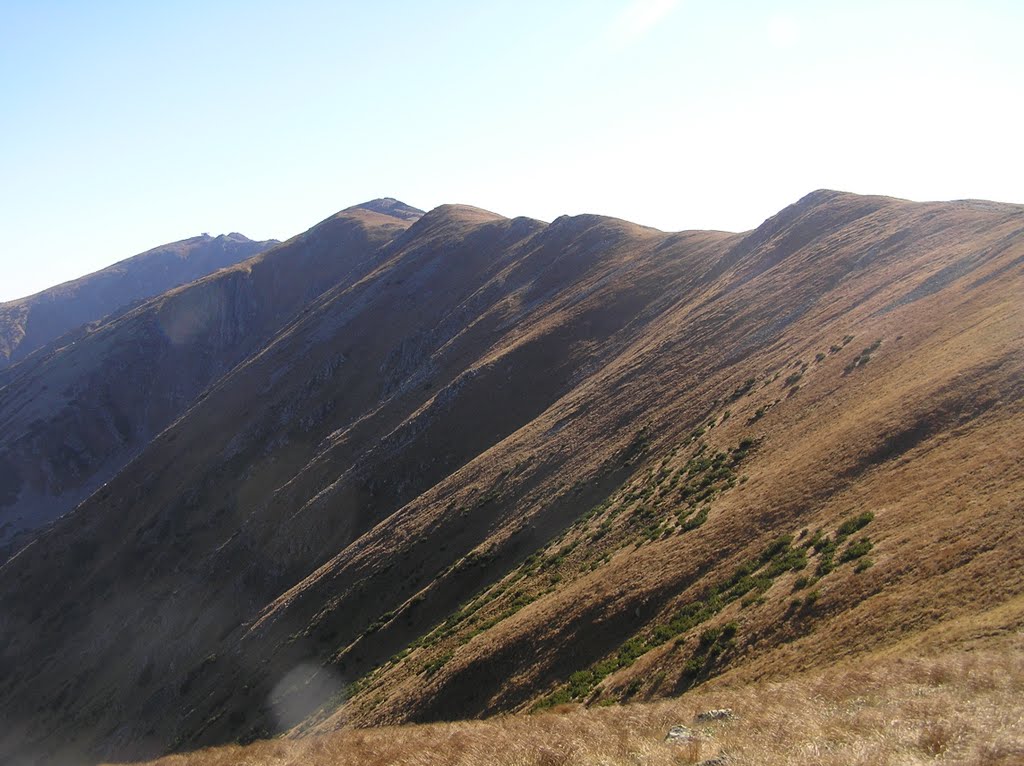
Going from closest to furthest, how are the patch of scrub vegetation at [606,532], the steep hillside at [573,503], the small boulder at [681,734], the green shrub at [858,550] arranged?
the small boulder at [681,734] → the green shrub at [858,550] → the steep hillside at [573,503] → the patch of scrub vegetation at [606,532]

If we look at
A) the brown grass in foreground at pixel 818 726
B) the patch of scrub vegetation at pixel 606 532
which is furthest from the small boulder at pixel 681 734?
the patch of scrub vegetation at pixel 606 532

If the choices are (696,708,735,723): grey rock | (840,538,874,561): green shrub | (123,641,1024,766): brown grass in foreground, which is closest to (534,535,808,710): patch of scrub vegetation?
(840,538,874,561): green shrub

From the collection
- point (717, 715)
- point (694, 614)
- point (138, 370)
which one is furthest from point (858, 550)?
point (138, 370)

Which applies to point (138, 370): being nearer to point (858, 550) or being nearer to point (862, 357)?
point (862, 357)

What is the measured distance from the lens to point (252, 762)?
25.0 m

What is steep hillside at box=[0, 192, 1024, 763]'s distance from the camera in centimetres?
2056

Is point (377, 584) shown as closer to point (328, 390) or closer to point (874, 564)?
point (874, 564)

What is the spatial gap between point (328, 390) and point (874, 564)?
87.7m

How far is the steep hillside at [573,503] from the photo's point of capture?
20.6m

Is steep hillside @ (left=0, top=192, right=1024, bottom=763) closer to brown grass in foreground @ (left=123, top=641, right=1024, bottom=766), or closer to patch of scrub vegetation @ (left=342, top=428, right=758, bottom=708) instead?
patch of scrub vegetation @ (left=342, top=428, right=758, bottom=708)

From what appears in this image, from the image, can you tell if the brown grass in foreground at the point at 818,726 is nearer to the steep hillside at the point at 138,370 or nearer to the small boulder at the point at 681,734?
the small boulder at the point at 681,734

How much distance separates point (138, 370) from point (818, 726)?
603ft

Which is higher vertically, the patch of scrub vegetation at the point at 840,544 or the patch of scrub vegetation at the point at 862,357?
the patch of scrub vegetation at the point at 862,357

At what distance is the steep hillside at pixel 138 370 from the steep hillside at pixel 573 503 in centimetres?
5484
